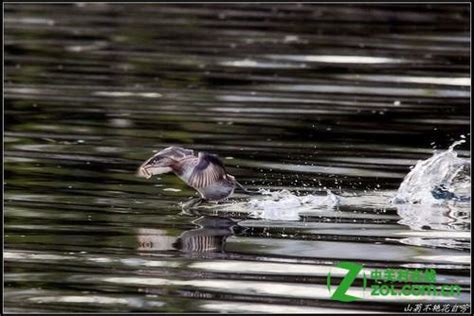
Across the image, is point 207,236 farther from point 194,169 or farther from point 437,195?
point 437,195

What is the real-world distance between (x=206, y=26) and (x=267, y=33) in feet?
4.34

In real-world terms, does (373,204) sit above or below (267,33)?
below

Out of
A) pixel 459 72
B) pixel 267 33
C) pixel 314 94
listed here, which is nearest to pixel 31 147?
pixel 314 94

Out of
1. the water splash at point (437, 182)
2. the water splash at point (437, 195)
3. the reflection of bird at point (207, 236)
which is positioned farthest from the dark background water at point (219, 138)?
the water splash at point (437, 182)

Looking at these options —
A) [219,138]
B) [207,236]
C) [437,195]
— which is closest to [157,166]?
[207,236]

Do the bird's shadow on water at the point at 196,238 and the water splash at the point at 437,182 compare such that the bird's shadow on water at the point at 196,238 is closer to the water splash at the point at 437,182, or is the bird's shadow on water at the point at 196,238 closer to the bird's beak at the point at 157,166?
the bird's beak at the point at 157,166

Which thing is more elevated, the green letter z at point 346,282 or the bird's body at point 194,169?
the bird's body at point 194,169

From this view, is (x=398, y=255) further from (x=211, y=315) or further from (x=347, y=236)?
(x=211, y=315)

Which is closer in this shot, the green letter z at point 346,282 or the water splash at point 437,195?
the green letter z at point 346,282

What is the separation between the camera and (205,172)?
11234 millimetres

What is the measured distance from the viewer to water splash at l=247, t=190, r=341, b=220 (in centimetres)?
1148

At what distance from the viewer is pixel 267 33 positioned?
23.1m

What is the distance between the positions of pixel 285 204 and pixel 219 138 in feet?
9.91

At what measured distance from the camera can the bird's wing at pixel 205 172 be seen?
441 inches
